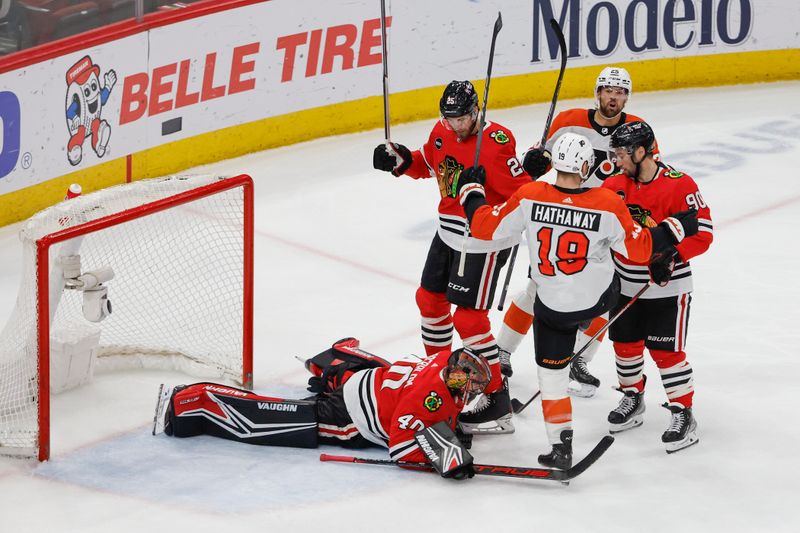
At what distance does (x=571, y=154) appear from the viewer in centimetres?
415

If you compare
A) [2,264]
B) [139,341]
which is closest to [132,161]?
[2,264]

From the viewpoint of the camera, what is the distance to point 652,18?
29.9ft

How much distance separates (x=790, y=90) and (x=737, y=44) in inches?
20.1

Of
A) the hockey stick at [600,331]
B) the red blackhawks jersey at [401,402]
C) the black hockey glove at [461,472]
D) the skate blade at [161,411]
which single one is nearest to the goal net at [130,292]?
the skate blade at [161,411]

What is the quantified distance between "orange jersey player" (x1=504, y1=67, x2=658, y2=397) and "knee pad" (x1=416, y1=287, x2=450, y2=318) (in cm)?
31

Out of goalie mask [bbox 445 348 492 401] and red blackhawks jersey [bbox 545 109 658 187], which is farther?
red blackhawks jersey [bbox 545 109 658 187]

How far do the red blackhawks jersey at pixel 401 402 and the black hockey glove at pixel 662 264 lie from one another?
0.75m

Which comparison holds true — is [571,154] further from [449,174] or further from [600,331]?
A: [600,331]

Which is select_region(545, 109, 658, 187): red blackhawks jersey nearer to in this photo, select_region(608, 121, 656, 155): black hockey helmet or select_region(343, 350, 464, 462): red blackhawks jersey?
select_region(608, 121, 656, 155): black hockey helmet

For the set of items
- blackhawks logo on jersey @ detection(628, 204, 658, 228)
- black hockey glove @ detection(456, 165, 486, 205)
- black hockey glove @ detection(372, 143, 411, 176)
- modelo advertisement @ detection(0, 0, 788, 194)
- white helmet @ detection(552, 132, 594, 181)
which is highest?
modelo advertisement @ detection(0, 0, 788, 194)

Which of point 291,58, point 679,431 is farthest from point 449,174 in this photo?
point 291,58

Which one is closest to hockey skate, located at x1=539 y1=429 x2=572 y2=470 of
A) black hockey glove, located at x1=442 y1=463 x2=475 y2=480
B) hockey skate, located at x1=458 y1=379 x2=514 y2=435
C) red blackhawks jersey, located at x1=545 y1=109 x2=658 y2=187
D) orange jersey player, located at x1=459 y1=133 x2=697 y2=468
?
orange jersey player, located at x1=459 y1=133 x2=697 y2=468

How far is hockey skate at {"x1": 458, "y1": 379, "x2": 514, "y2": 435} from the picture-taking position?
4730 millimetres

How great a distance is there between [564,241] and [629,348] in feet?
2.43
